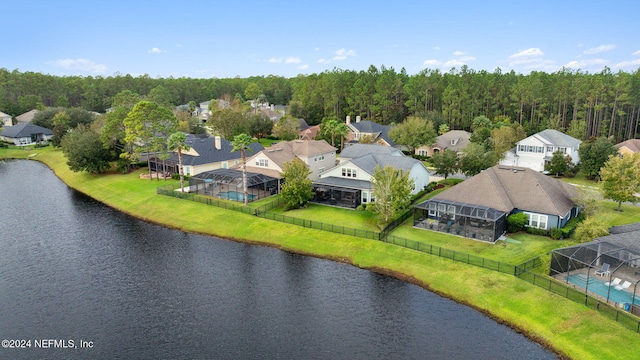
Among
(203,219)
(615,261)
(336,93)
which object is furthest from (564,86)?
(203,219)

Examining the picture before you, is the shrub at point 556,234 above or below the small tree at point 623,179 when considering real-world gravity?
below

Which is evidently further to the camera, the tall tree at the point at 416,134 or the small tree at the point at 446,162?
the tall tree at the point at 416,134

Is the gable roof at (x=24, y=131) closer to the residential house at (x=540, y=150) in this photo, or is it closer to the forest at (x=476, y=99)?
the forest at (x=476, y=99)

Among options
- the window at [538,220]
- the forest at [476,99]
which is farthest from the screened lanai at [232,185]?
the forest at [476,99]

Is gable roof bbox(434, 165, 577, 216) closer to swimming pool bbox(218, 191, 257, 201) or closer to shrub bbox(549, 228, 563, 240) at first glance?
shrub bbox(549, 228, 563, 240)

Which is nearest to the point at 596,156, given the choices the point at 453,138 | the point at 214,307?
the point at 453,138

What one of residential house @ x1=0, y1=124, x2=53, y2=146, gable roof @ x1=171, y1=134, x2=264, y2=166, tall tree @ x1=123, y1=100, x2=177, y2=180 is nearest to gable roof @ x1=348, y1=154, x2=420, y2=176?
gable roof @ x1=171, y1=134, x2=264, y2=166

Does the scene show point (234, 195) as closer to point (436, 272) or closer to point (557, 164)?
point (436, 272)
